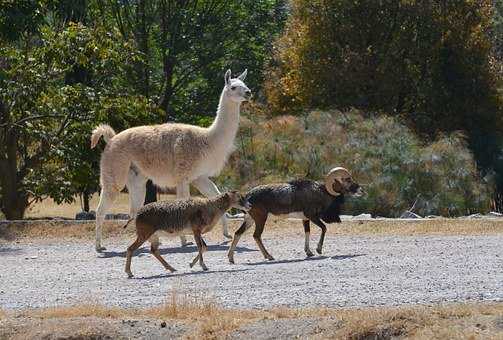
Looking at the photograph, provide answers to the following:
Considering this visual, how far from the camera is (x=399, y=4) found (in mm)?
35500

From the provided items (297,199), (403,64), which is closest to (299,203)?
(297,199)

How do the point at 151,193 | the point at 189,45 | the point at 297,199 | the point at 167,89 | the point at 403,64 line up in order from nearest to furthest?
the point at 297,199, the point at 151,193, the point at 403,64, the point at 167,89, the point at 189,45

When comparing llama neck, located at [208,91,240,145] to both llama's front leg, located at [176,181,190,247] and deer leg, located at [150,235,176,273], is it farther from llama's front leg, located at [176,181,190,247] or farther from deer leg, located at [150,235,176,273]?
deer leg, located at [150,235,176,273]

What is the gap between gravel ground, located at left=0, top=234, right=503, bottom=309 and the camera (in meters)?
14.7

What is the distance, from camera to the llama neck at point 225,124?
2219 cm

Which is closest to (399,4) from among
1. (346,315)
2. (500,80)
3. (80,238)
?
(500,80)

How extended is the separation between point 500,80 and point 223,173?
10.7 metres

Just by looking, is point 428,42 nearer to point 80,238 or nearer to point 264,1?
point 264,1

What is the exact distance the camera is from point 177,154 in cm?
2197

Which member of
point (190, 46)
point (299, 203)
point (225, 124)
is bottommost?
point (299, 203)

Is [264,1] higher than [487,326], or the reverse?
[264,1]

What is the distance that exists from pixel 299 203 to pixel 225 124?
3411mm

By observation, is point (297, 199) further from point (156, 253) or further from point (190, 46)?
point (190, 46)

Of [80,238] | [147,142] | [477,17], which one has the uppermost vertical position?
[477,17]
